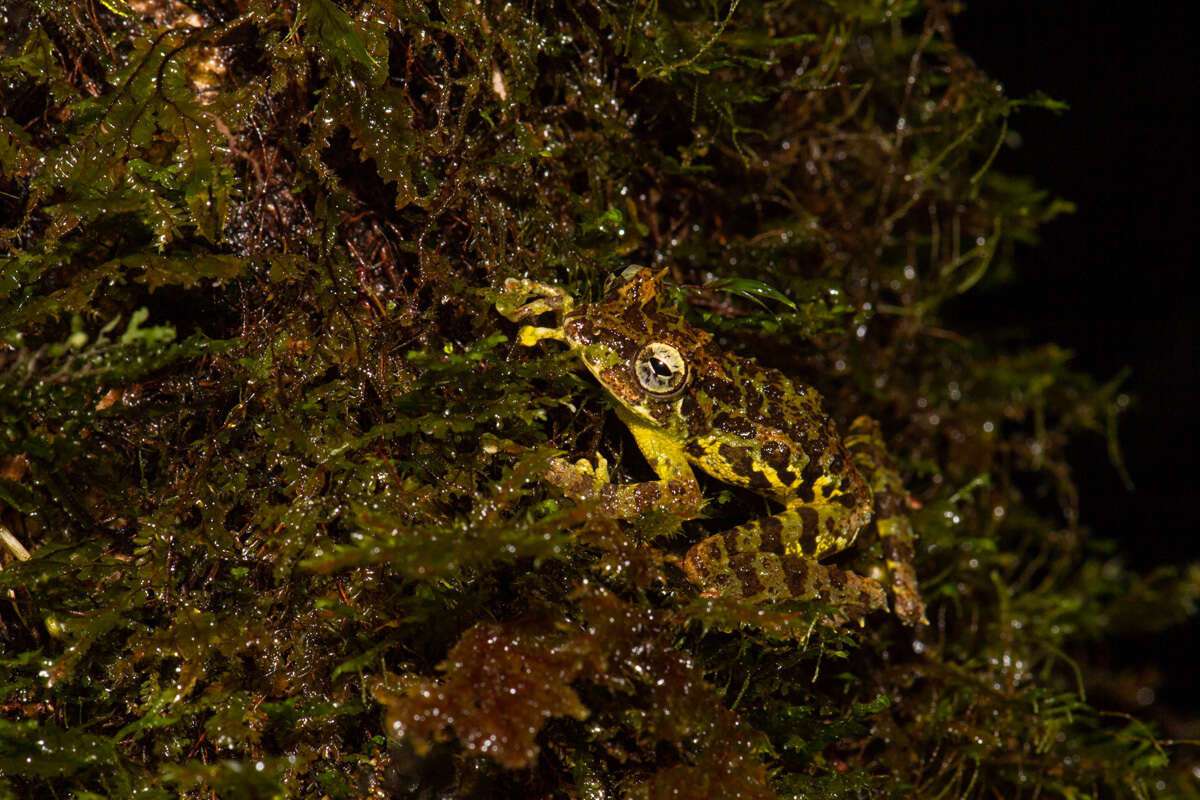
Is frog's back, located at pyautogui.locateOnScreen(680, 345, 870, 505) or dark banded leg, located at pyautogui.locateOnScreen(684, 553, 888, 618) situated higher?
frog's back, located at pyautogui.locateOnScreen(680, 345, 870, 505)

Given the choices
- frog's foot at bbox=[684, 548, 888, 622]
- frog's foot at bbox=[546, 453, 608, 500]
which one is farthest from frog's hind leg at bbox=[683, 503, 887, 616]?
frog's foot at bbox=[546, 453, 608, 500]

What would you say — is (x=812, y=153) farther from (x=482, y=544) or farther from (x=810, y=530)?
(x=482, y=544)

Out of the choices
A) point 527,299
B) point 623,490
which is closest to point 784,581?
point 623,490

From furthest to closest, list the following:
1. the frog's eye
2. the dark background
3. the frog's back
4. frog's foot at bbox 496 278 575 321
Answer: the dark background
the frog's back
the frog's eye
frog's foot at bbox 496 278 575 321

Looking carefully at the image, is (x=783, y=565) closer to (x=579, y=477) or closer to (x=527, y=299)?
(x=579, y=477)

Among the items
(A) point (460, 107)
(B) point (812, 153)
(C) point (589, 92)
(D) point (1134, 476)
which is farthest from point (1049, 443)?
(A) point (460, 107)

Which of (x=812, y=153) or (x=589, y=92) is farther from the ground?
(x=589, y=92)

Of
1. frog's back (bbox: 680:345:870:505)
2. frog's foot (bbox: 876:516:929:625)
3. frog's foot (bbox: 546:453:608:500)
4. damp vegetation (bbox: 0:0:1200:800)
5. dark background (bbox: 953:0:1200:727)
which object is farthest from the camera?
dark background (bbox: 953:0:1200:727)

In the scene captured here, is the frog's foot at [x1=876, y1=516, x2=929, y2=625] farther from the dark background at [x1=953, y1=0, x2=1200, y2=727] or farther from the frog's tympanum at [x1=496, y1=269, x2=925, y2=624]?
the dark background at [x1=953, y1=0, x2=1200, y2=727]
